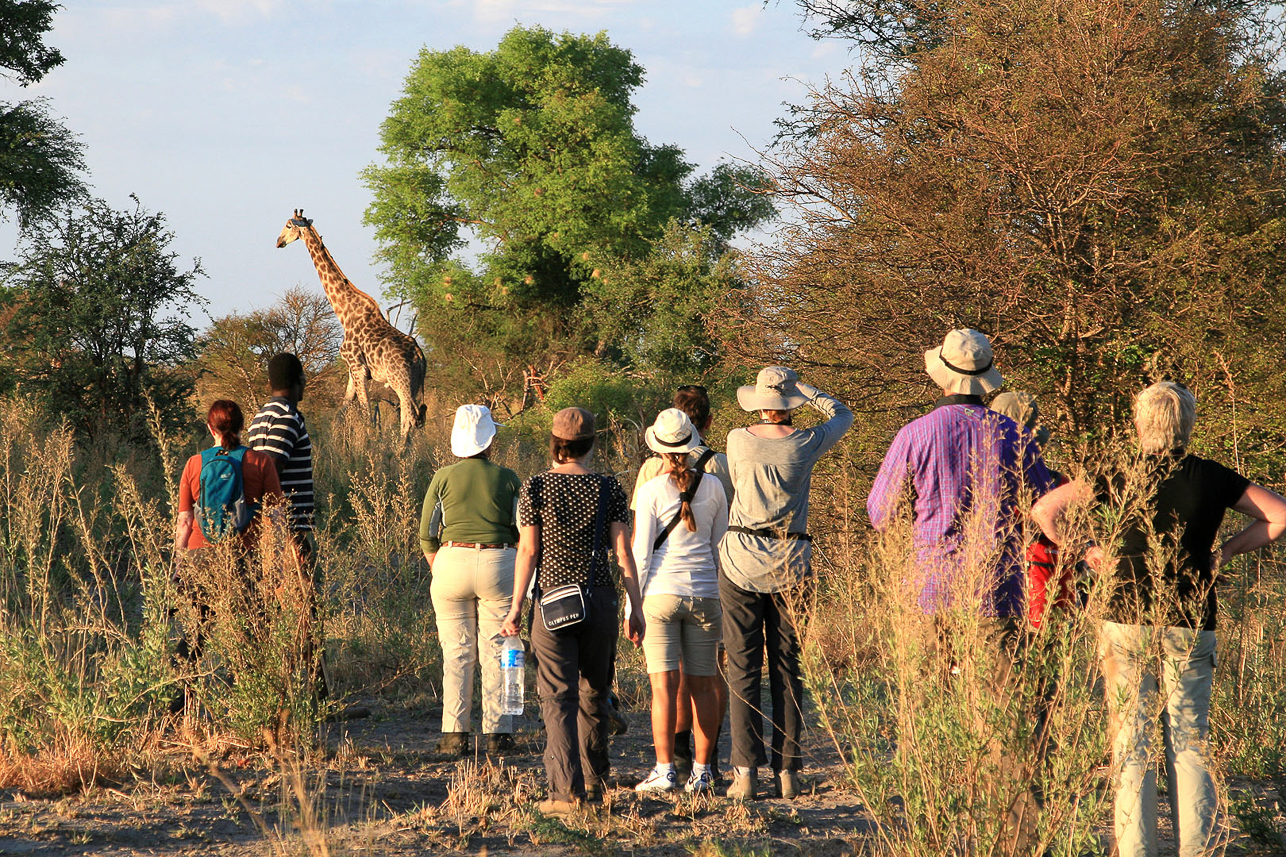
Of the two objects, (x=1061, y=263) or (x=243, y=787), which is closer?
(x=243, y=787)

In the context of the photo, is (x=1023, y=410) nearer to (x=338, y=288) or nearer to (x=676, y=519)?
(x=676, y=519)

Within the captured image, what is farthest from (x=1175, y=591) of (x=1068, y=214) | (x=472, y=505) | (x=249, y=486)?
(x=1068, y=214)

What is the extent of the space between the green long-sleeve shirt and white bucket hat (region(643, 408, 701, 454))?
2.61ft

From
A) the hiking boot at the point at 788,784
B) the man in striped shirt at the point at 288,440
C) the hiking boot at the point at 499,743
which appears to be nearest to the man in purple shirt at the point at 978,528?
the hiking boot at the point at 788,784

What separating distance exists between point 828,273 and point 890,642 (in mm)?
7312

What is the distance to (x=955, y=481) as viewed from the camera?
3.81 m

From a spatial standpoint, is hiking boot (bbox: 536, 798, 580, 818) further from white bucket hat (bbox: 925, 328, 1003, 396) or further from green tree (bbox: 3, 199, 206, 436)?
green tree (bbox: 3, 199, 206, 436)

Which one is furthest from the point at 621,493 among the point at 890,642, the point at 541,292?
the point at 541,292

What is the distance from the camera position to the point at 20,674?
453cm

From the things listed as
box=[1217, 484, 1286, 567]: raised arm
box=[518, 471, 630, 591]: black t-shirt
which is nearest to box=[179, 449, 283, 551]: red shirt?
box=[518, 471, 630, 591]: black t-shirt

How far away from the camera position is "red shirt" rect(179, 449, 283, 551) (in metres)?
5.29

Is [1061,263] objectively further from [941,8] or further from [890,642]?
[890,642]

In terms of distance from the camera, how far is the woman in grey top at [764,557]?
15.0 feet

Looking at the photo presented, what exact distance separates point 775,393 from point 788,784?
Answer: 64.3 inches
